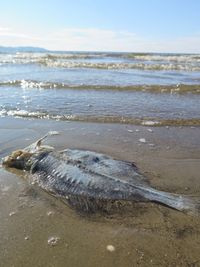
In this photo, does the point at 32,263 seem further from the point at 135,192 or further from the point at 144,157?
the point at 144,157

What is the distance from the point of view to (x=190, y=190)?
516cm

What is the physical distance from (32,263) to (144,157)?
11.5ft

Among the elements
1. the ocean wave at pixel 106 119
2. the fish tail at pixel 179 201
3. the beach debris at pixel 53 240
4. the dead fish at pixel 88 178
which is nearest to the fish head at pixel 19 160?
the dead fish at pixel 88 178

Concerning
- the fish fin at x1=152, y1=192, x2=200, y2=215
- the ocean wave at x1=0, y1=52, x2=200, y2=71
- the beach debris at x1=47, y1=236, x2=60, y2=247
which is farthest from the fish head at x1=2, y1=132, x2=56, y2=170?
the ocean wave at x1=0, y1=52, x2=200, y2=71

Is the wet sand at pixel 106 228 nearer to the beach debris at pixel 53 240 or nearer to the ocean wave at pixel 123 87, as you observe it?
the beach debris at pixel 53 240

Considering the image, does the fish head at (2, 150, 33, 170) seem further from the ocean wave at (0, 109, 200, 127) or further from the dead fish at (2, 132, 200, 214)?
the ocean wave at (0, 109, 200, 127)

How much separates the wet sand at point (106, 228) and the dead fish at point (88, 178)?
15 cm

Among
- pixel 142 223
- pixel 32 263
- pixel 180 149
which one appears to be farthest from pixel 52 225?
pixel 180 149

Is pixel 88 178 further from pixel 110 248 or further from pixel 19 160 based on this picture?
pixel 19 160

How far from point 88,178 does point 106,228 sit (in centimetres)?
103

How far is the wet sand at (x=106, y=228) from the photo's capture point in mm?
3695

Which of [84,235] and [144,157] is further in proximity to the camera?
[144,157]

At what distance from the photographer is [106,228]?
424cm

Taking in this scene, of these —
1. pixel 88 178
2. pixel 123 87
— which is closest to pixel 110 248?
pixel 88 178
